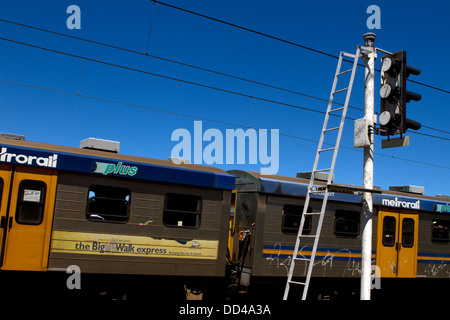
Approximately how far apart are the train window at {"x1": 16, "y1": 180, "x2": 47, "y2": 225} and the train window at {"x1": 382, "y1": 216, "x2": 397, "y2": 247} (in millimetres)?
8779

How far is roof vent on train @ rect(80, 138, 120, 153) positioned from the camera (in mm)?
9367

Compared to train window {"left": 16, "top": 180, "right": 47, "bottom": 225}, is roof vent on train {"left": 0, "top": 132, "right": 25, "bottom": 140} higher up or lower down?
higher up

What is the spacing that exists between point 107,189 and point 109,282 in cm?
188

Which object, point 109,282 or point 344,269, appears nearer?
point 109,282

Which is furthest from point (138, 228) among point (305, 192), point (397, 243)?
point (397, 243)

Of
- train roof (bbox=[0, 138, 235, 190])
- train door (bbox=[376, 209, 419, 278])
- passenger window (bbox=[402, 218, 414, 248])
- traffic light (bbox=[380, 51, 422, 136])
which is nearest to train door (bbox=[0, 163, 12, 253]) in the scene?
train roof (bbox=[0, 138, 235, 190])

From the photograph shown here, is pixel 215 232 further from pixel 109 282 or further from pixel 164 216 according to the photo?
pixel 109 282

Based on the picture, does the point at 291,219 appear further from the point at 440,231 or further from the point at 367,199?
the point at 440,231

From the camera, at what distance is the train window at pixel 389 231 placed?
1211cm

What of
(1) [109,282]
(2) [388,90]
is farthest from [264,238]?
(2) [388,90]

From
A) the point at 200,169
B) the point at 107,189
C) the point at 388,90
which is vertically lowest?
the point at 107,189

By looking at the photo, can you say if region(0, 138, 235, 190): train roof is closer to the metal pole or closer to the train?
the train

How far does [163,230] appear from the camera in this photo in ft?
30.0
